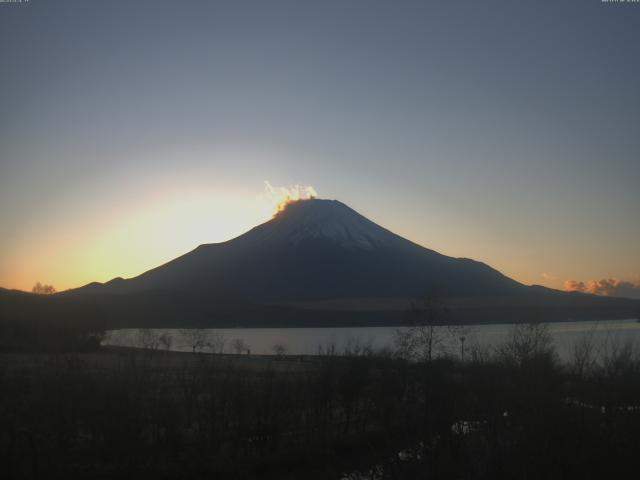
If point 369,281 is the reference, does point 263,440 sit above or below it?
below

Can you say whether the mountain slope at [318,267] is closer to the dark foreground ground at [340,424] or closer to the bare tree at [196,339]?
the bare tree at [196,339]

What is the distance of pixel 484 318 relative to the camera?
102125 millimetres

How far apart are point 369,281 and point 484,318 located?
44.4 meters

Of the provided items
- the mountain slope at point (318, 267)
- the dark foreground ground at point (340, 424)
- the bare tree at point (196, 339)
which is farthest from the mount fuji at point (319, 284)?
the dark foreground ground at point (340, 424)

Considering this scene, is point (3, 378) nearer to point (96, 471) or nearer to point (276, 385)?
point (96, 471)

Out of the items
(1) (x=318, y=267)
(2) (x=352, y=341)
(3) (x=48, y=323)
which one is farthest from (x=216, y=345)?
(1) (x=318, y=267)

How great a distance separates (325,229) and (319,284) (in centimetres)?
2667

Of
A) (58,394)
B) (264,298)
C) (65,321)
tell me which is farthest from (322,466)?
(264,298)

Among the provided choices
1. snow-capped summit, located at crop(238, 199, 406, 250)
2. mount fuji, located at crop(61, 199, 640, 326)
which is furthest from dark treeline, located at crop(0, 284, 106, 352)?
snow-capped summit, located at crop(238, 199, 406, 250)

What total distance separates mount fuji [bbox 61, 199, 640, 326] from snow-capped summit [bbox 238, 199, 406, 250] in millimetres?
277

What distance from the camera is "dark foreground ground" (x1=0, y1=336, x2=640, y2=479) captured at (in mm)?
9758

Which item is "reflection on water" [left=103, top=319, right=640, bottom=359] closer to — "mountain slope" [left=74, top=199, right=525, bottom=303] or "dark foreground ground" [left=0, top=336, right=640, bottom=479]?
"dark foreground ground" [left=0, top=336, right=640, bottom=479]

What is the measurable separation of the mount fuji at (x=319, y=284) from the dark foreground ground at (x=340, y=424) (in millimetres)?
73897

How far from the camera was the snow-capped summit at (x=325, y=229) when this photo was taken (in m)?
163
